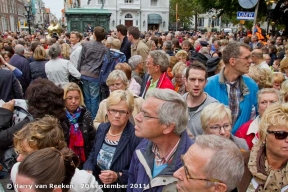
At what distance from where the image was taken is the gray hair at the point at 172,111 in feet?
8.46

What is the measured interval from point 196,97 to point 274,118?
1289 mm

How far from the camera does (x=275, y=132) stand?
97.4 inches

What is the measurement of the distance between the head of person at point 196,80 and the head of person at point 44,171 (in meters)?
1.96

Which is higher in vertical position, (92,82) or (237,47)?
(237,47)

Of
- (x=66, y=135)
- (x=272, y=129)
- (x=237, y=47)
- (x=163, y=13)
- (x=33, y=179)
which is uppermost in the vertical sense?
(x=163, y=13)

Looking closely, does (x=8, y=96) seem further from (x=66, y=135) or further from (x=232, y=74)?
(x=232, y=74)

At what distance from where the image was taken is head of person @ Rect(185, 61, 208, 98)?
12.1ft

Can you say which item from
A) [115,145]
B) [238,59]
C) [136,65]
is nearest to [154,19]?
[136,65]

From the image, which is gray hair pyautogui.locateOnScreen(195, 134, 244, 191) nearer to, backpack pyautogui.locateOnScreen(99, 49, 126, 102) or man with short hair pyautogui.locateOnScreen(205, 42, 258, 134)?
man with short hair pyautogui.locateOnScreen(205, 42, 258, 134)

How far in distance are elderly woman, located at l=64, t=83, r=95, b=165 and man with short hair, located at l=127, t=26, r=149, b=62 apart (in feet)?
12.8

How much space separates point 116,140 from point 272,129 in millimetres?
1568

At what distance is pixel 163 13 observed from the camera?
2283 inches

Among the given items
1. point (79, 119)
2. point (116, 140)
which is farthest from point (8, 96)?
point (116, 140)

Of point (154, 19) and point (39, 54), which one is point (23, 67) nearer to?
point (39, 54)
